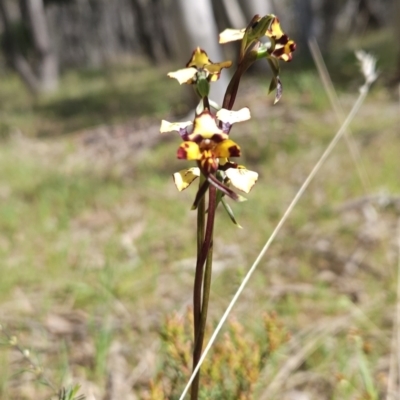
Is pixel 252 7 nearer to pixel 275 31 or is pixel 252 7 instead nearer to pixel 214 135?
pixel 275 31

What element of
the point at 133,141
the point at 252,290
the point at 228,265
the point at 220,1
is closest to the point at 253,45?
the point at 252,290

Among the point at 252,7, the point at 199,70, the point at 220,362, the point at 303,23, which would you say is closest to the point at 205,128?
the point at 199,70

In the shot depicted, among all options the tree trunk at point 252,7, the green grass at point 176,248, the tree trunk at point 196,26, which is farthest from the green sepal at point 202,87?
the tree trunk at point 252,7

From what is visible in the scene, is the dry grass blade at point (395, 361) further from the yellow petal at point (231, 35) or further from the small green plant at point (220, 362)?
the yellow petal at point (231, 35)

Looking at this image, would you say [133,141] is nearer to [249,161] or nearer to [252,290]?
[249,161]

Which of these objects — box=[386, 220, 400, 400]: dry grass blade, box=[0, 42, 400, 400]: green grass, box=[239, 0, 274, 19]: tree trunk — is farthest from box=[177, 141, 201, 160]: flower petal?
box=[239, 0, 274, 19]: tree trunk

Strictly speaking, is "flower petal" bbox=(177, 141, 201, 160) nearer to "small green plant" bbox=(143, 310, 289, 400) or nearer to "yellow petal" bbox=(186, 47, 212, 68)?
"yellow petal" bbox=(186, 47, 212, 68)
